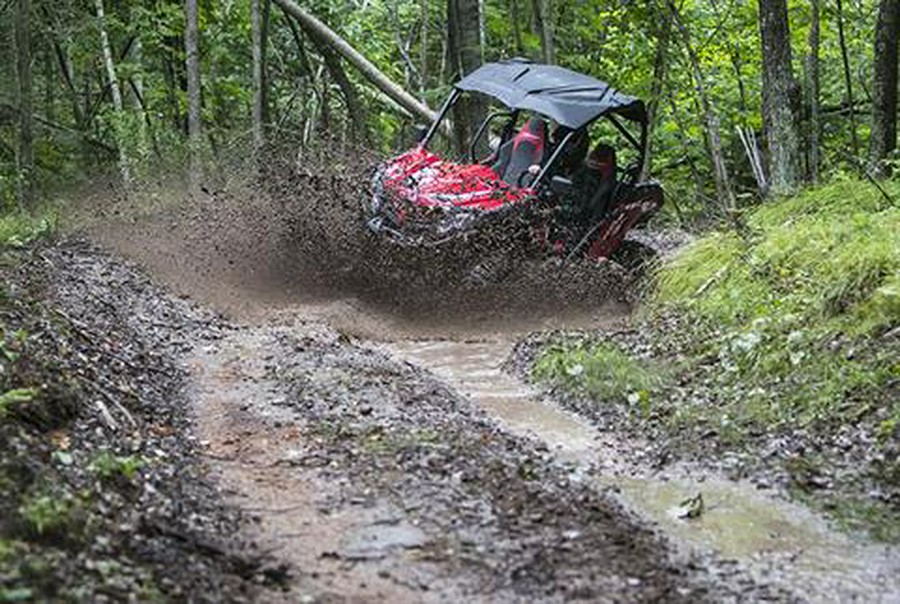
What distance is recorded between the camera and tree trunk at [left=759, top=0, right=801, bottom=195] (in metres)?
12.2

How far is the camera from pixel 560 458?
22.9 ft

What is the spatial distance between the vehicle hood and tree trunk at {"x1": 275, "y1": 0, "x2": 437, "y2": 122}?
5193mm

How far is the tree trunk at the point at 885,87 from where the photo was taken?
12.6m

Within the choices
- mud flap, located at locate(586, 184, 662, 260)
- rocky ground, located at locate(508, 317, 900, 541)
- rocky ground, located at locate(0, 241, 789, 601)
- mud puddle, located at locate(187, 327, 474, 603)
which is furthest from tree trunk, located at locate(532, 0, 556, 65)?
mud puddle, located at locate(187, 327, 474, 603)

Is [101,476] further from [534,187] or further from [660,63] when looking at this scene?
[660,63]

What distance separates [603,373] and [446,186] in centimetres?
459

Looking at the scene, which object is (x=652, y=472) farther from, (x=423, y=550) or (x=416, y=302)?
(x=416, y=302)

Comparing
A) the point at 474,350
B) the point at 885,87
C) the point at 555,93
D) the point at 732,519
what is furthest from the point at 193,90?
the point at 732,519

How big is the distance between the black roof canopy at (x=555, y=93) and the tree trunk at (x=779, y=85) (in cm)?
168

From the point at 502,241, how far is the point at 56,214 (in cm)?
993

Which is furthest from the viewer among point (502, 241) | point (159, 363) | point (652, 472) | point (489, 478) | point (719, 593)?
point (502, 241)

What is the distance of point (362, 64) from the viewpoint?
20250 millimetres

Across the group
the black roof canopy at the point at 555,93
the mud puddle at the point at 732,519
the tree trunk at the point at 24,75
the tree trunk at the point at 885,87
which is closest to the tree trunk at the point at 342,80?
the tree trunk at the point at 24,75

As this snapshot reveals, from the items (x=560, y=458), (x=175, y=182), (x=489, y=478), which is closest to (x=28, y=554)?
(x=489, y=478)
